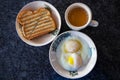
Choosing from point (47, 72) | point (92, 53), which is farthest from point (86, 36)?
point (47, 72)

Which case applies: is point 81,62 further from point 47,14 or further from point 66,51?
point 47,14

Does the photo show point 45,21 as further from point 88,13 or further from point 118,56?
point 118,56

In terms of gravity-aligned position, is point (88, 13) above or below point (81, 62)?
above

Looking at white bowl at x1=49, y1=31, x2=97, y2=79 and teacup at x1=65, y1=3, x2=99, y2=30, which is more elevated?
teacup at x1=65, y1=3, x2=99, y2=30

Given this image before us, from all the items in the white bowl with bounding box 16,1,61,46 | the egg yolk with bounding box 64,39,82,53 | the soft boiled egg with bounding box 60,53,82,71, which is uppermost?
the white bowl with bounding box 16,1,61,46

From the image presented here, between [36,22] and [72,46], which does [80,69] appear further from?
[36,22]
